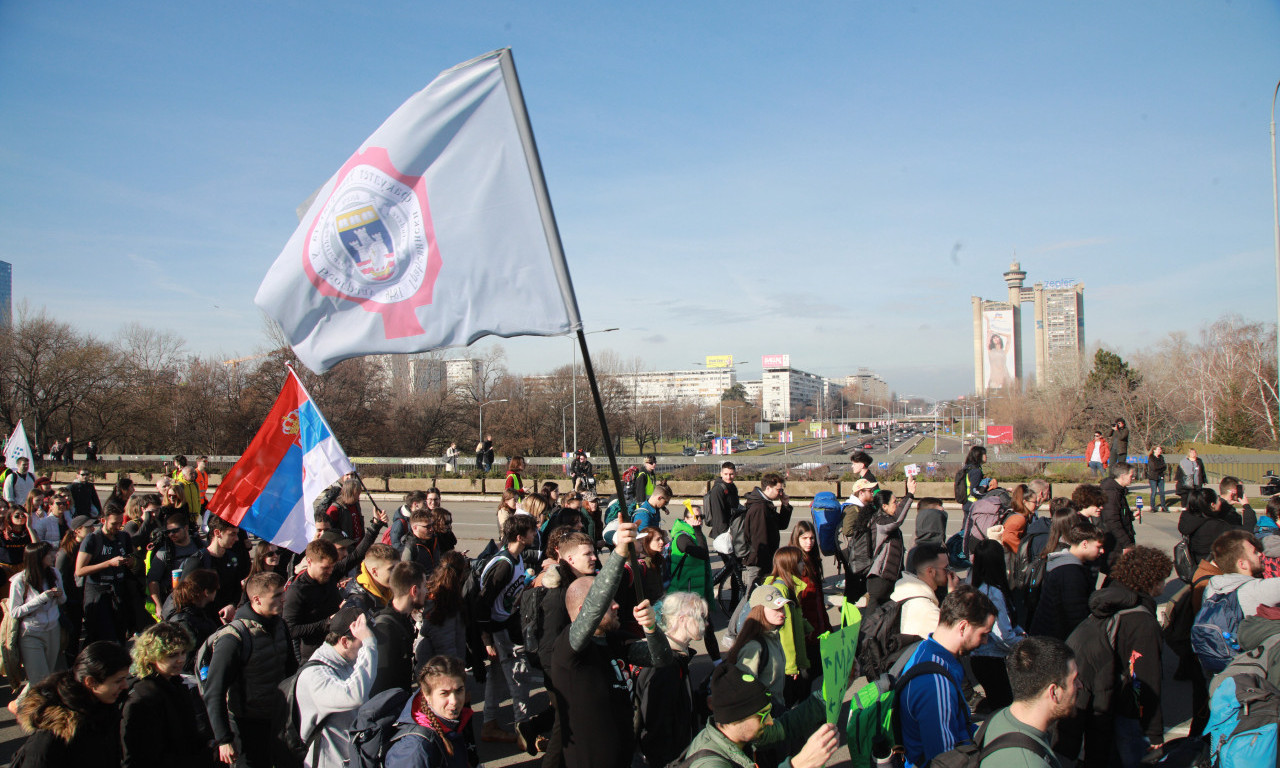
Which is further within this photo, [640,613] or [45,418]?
[45,418]

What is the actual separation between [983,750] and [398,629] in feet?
10.2

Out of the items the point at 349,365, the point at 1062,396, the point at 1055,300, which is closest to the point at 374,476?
the point at 349,365

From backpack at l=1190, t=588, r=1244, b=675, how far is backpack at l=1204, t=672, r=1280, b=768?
1476 mm

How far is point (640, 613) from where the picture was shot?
3.03m

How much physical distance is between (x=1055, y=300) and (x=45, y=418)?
18683cm

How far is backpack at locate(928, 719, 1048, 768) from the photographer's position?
271cm

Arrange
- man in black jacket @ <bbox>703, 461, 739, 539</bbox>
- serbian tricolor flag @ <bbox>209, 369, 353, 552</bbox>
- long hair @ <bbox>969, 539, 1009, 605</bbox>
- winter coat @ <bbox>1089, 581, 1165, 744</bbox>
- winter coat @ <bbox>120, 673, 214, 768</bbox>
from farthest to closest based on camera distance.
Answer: man in black jacket @ <bbox>703, 461, 739, 539</bbox> < serbian tricolor flag @ <bbox>209, 369, 353, 552</bbox> < long hair @ <bbox>969, 539, 1009, 605</bbox> < winter coat @ <bbox>1089, 581, 1165, 744</bbox> < winter coat @ <bbox>120, 673, 214, 768</bbox>

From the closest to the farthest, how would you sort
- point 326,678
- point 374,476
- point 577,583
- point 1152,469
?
1. point 326,678
2. point 577,583
3. point 1152,469
4. point 374,476

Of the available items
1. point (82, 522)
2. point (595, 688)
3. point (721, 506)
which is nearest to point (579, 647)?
point (595, 688)

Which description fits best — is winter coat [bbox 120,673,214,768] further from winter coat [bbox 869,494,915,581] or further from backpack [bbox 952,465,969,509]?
backpack [bbox 952,465,969,509]

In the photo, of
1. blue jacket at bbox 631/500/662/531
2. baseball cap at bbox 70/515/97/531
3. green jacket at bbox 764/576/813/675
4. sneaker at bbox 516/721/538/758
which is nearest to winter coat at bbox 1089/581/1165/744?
green jacket at bbox 764/576/813/675

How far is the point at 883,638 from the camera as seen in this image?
15.3 ft

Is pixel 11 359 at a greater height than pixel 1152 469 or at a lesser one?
greater

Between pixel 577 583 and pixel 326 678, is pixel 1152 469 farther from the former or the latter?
pixel 326 678
